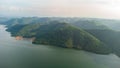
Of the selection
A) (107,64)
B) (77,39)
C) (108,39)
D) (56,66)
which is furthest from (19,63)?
(108,39)

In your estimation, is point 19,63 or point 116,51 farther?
point 116,51

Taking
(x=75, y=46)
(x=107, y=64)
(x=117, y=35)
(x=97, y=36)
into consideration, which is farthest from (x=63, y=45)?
(x=107, y=64)

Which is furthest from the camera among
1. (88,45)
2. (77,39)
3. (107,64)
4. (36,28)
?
(36,28)

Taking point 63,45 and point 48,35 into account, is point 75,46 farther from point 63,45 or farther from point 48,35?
point 48,35

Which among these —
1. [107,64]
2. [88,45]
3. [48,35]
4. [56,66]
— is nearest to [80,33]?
[88,45]

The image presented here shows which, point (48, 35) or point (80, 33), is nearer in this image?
point (80, 33)

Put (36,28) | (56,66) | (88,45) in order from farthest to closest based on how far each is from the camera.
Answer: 1. (36,28)
2. (88,45)
3. (56,66)

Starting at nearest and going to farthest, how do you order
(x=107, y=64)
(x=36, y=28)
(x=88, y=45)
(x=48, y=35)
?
1. (x=107, y=64)
2. (x=88, y=45)
3. (x=48, y=35)
4. (x=36, y=28)

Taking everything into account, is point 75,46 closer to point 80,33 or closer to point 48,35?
point 80,33

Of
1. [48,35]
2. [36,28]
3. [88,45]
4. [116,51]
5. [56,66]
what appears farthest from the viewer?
[36,28]
